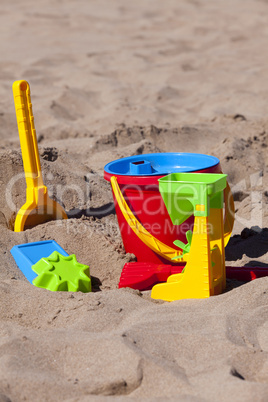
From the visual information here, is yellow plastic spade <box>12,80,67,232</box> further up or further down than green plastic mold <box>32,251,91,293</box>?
further up

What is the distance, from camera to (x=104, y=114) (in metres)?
4.52

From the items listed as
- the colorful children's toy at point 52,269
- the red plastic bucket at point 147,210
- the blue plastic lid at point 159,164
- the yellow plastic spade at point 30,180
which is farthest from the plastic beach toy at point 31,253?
the blue plastic lid at point 159,164

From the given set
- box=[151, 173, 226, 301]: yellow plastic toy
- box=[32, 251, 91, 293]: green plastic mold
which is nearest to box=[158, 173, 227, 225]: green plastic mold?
box=[151, 173, 226, 301]: yellow plastic toy

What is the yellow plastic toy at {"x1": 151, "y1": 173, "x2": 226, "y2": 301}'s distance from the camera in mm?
1750

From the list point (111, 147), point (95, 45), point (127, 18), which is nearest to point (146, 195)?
point (111, 147)

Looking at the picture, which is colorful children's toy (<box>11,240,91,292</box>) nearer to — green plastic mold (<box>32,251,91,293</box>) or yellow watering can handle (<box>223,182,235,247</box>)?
green plastic mold (<box>32,251,91,293</box>)

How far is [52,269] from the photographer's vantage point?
1990mm

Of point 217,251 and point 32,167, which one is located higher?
point 32,167

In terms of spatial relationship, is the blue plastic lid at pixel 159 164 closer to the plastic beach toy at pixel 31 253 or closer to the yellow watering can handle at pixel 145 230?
the yellow watering can handle at pixel 145 230

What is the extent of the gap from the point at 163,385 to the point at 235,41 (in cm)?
645

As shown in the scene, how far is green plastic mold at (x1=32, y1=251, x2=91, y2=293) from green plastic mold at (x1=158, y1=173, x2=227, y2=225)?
1.37 feet

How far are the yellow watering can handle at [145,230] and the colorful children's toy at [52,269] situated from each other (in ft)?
0.86

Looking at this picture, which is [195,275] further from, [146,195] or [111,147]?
[111,147]

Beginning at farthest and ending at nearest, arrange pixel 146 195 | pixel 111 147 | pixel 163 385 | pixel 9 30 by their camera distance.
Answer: pixel 9 30 < pixel 111 147 < pixel 146 195 < pixel 163 385
